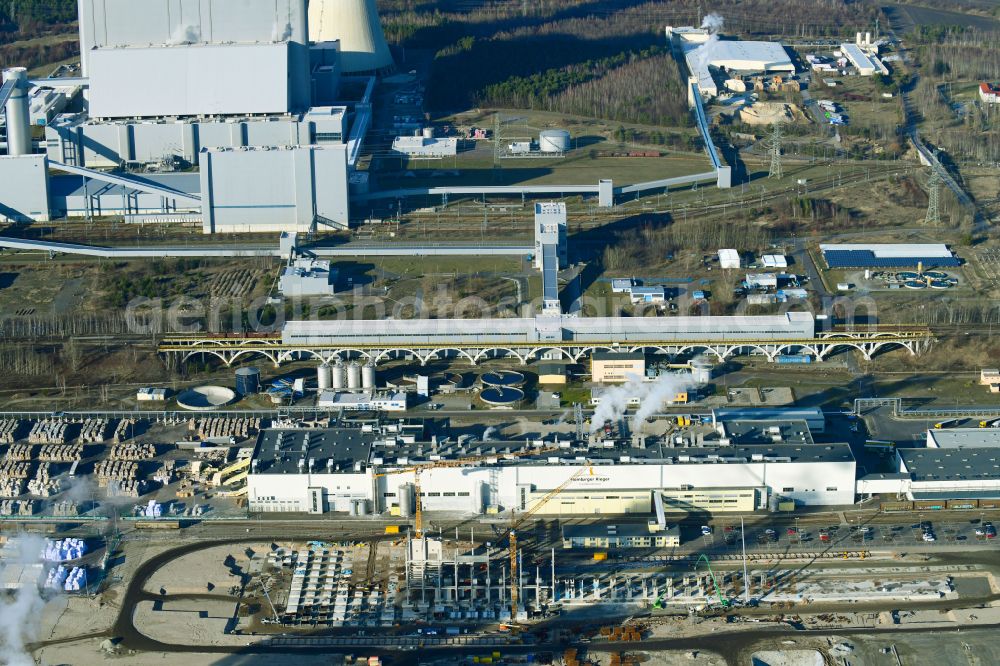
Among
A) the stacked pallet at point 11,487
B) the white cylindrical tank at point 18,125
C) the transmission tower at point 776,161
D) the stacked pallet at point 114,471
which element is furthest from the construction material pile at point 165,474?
the transmission tower at point 776,161

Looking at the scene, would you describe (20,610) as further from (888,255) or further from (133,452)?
(888,255)

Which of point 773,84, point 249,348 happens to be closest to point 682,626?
point 249,348

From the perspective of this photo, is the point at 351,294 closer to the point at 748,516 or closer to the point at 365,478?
the point at 365,478

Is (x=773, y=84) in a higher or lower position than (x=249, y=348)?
higher

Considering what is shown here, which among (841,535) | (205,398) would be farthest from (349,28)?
(841,535)

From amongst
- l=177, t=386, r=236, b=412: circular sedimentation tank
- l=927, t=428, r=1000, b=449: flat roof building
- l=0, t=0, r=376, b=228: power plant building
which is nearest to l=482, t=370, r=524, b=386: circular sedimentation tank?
l=177, t=386, r=236, b=412: circular sedimentation tank

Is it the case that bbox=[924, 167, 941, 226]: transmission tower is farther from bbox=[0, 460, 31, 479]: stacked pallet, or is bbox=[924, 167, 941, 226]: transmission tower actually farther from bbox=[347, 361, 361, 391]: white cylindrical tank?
bbox=[0, 460, 31, 479]: stacked pallet
